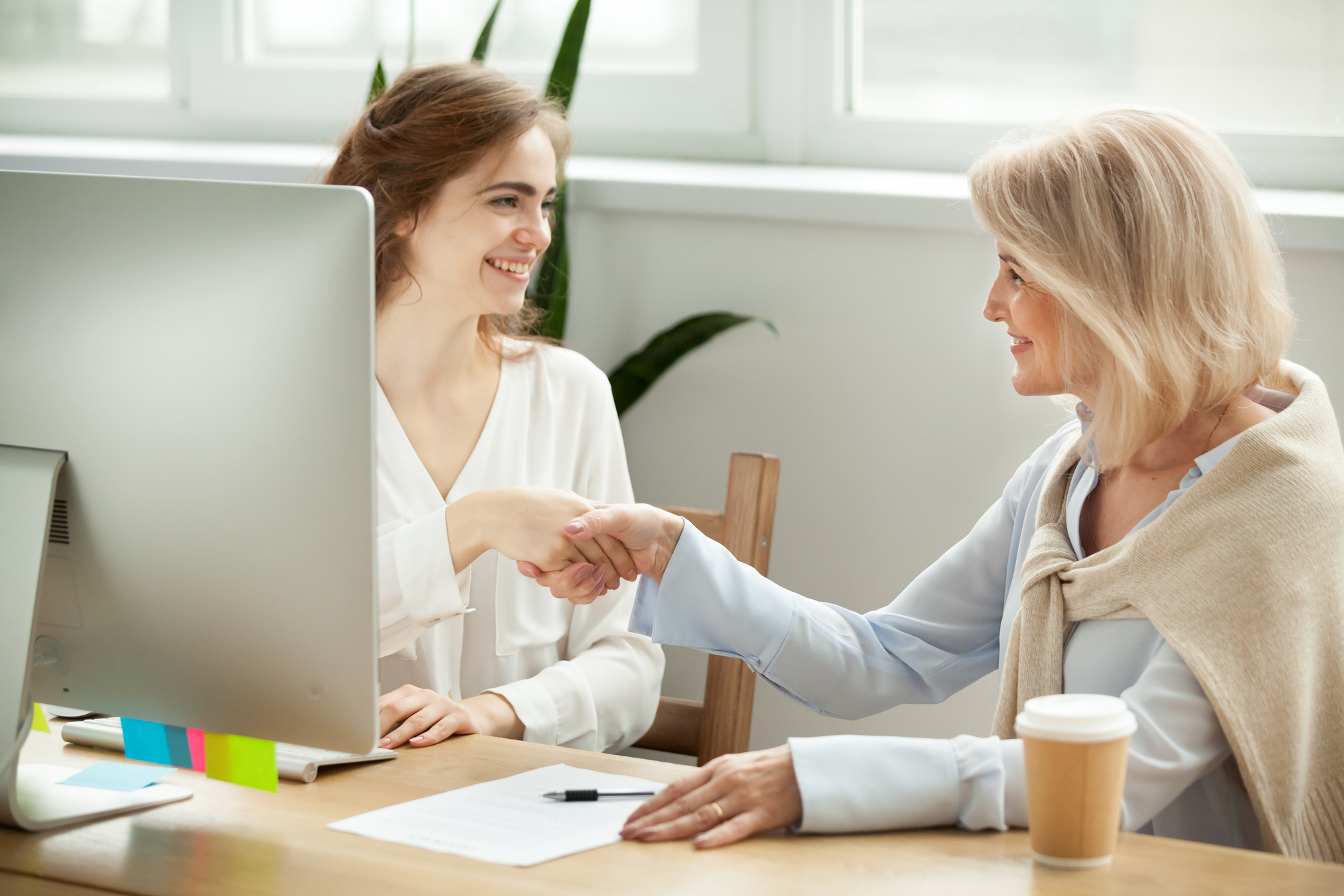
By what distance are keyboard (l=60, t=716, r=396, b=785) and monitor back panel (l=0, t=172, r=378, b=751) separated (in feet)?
0.38

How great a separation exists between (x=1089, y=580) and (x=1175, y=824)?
0.24 metres

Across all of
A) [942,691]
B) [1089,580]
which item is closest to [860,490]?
[942,691]

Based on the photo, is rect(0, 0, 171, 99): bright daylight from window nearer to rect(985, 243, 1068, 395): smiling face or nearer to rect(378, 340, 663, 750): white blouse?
rect(378, 340, 663, 750): white blouse

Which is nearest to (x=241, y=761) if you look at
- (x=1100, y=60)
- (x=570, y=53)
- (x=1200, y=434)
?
(x=1200, y=434)

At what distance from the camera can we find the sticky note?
1.01 m

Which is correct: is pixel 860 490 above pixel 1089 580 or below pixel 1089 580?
below

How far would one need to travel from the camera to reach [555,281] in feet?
6.84

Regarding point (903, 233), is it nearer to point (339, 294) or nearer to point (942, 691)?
point (942, 691)

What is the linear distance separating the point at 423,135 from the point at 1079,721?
3.90 ft

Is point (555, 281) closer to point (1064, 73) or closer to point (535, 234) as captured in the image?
point (535, 234)

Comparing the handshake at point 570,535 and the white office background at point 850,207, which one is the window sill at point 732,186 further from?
the handshake at point 570,535

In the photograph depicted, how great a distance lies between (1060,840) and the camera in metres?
0.86

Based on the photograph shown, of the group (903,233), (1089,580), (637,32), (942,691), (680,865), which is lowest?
(942,691)

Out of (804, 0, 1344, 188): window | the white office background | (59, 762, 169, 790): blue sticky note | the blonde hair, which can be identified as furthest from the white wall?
(59, 762, 169, 790): blue sticky note
